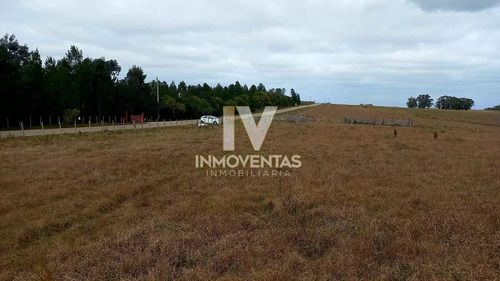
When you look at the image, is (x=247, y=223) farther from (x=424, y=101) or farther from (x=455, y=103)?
(x=424, y=101)

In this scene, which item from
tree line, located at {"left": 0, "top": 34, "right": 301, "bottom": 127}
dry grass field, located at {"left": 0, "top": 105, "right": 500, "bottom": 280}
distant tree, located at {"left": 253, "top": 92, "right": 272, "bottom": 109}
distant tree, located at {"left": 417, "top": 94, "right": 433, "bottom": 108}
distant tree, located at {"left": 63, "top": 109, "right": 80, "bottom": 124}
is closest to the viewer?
dry grass field, located at {"left": 0, "top": 105, "right": 500, "bottom": 280}

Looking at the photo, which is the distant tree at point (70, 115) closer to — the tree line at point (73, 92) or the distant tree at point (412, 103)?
the tree line at point (73, 92)

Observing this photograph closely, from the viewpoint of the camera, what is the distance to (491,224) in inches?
203

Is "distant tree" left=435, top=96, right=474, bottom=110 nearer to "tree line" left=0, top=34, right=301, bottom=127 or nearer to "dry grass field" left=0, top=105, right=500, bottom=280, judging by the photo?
"tree line" left=0, top=34, right=301, bottom=127

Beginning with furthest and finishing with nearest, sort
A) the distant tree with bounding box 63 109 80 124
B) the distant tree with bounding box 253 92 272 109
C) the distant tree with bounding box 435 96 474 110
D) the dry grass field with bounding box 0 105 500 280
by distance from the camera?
the distant tree with bounding box 435 96 474 110 < the distant tree with bounding box 253 92 272 109 < the distant tree with bounding box 63 109 80 124 < the dry grass field with bounding box 0 105 500 280

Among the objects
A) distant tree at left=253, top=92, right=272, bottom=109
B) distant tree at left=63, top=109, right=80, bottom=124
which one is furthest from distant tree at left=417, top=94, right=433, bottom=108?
distant tree at left=63, top=109, right=80, bottom=124

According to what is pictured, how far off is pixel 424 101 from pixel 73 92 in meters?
130

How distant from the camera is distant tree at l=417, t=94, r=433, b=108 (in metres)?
124

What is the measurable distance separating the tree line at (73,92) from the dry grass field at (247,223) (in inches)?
757

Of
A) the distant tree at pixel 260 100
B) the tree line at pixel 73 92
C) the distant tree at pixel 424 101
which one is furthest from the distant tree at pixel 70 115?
the distant tree at pixel 424 101

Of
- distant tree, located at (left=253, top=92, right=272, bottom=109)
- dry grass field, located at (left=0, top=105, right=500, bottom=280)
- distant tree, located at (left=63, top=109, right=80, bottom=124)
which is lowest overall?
dry grass field, located at (left=0, top=105, right=500, bottom=280)

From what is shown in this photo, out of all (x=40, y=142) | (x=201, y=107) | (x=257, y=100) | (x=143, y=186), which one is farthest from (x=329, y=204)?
(x=257, y=100)

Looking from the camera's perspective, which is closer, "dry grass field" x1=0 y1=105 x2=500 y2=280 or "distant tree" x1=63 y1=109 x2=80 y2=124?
"dry grass field" x1=0 y1=105 x2=500 y2=280

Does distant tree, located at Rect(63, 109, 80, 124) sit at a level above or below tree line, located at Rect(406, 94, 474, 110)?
below
